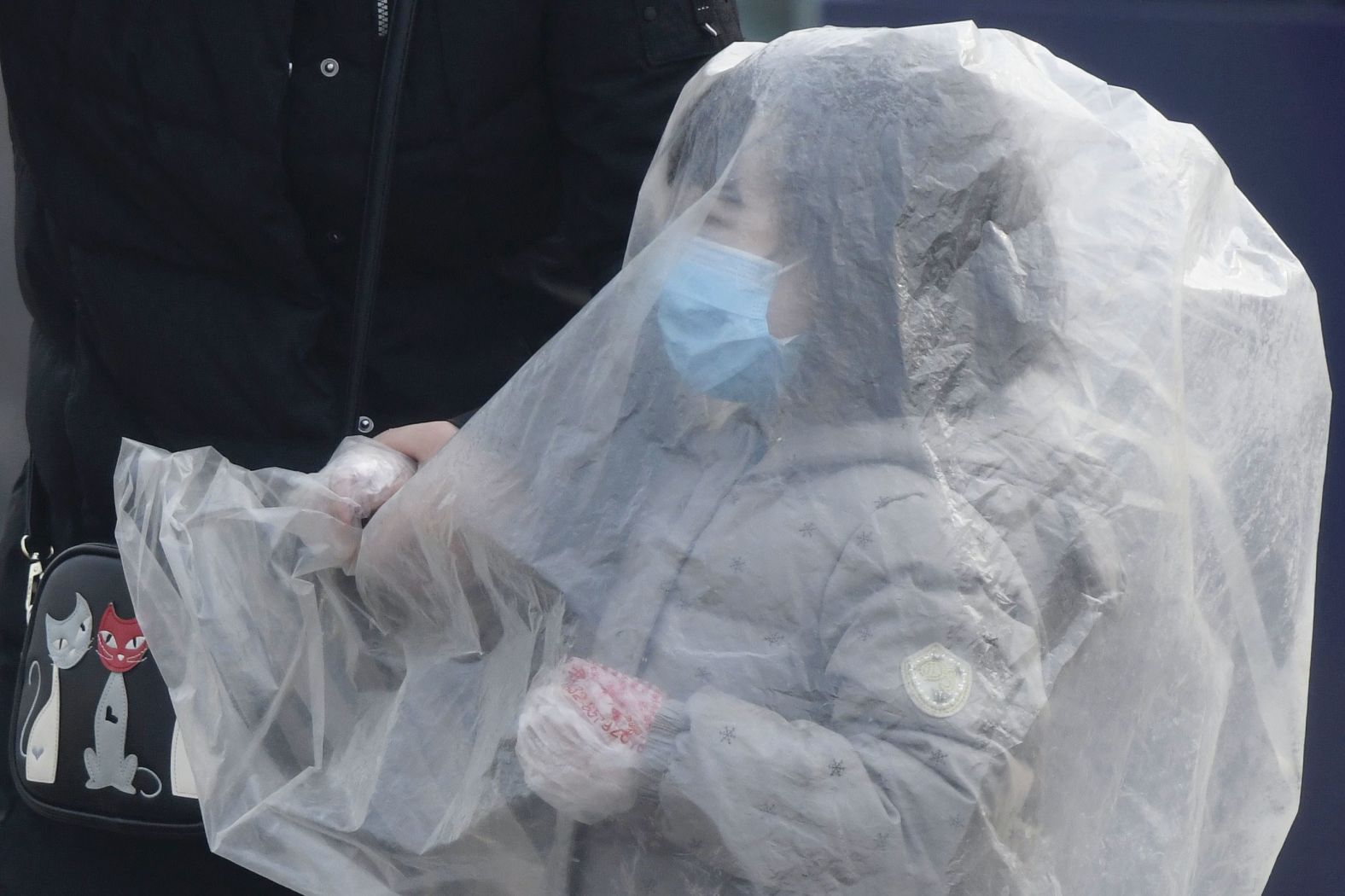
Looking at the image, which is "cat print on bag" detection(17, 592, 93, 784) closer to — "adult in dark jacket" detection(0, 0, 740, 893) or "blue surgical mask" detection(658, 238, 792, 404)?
"adult in dark jacket" detection(0, 0, 740, 893)

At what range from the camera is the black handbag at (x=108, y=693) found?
46.3 inches

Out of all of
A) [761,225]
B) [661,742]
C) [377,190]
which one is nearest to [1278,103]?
[761,225]

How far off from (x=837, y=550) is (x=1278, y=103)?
4.41ft

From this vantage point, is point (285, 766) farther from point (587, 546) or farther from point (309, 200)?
point (309, 200)

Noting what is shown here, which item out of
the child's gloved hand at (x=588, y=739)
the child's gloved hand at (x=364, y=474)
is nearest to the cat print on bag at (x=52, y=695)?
the child's gloved hand at (x=364, y=474)

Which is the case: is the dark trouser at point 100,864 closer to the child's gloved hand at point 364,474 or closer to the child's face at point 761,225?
the child's gloved hand at point 364,474

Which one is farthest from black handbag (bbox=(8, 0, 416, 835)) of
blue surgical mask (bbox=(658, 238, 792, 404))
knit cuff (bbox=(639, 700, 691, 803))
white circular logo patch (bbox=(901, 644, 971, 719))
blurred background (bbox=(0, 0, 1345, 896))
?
blurred background (bbox=(0, 0, 1345, 896))

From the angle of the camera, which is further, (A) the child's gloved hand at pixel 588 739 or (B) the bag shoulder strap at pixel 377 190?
(B) the bag shoulder strap at pixel 377 190

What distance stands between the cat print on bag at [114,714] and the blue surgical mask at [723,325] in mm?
542

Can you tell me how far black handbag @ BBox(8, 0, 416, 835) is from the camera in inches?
46.3

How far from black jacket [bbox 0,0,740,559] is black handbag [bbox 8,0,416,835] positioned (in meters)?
0.03

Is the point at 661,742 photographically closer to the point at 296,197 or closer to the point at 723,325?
the point at 723,325

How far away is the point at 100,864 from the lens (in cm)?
127

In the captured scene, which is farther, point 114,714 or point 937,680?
point 114,714
